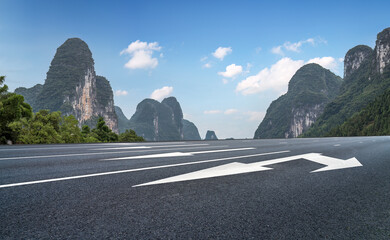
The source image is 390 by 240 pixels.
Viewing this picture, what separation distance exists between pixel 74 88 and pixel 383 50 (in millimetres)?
207129

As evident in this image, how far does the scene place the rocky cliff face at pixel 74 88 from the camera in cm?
14750

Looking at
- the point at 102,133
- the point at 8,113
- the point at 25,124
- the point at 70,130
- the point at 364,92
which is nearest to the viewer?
the point at 8,113

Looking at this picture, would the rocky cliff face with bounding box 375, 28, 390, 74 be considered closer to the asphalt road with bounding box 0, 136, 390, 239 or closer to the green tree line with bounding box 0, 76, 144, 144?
the green tree line with bounding box 0, 76, 144, 144

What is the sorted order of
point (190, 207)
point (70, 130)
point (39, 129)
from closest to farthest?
point (190, 207) < point (39, 129) < point (70, 130)

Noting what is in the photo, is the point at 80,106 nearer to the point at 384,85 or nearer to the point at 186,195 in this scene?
the point at 186,195

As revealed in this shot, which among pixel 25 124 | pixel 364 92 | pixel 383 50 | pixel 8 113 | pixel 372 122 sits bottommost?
pixel 25 124

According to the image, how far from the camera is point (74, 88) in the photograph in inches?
5896

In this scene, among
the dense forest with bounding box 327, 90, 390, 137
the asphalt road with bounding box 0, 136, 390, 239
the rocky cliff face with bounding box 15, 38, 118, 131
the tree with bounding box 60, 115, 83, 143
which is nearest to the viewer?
the asphalt road with bounding box 0, 136, 390, 239

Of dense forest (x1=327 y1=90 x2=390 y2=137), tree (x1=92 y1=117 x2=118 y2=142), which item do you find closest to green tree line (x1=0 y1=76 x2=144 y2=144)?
tree (x1=92 y1=117 x2=118 y2=142)

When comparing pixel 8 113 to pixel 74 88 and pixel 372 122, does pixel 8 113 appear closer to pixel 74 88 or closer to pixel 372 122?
pixel 372 122

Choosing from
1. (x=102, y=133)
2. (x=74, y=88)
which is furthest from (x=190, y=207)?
(x=74, y=88)

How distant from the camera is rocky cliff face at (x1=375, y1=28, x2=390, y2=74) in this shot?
493ft

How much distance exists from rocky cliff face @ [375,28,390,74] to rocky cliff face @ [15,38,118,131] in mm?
191428

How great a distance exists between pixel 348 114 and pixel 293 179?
576 ft
